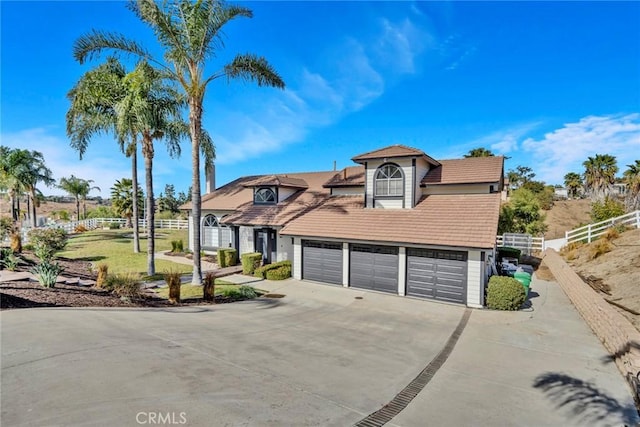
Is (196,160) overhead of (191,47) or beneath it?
beneath

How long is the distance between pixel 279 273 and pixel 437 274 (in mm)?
7723

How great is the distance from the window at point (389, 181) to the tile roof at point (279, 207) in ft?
14.1

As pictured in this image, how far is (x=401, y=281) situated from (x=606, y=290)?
7.55 metres

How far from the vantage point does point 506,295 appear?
454 inches

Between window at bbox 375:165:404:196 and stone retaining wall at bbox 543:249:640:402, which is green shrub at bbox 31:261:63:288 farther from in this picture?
stone retaining wall at bbox 543:249:640:402

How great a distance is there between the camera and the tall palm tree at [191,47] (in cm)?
1265

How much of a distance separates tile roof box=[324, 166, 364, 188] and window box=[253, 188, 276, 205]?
12.7 feet

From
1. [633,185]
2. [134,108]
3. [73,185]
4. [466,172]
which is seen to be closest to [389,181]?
[466,172]

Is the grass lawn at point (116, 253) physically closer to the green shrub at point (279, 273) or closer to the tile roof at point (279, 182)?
the green shrub at point (279, 273)

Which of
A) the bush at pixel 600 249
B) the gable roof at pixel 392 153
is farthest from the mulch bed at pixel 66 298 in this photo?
the bush at pixel 600 249

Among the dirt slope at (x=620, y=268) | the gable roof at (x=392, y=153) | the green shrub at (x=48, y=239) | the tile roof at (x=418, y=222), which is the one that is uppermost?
the gable roof at (x=392, y=153)

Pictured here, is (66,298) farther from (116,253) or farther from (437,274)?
(116,253)

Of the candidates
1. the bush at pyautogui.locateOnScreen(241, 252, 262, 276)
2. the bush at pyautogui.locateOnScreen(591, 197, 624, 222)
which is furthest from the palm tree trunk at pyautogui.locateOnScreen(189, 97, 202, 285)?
the bush at pyautogui.locateOnScreen(591, 197, 624, 222)

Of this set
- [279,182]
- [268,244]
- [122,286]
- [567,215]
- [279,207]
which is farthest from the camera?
[567,215]
